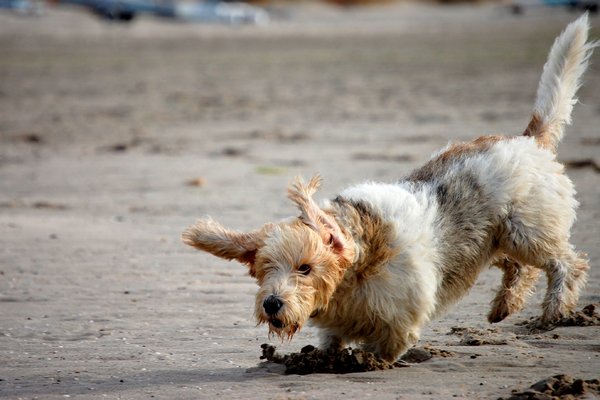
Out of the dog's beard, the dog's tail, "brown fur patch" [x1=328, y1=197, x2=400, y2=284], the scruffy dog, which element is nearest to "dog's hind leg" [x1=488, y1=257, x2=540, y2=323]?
the scruffy dog

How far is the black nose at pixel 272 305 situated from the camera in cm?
538

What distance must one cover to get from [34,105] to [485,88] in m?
8.64

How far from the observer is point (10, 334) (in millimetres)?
6863

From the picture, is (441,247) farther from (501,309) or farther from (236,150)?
(236,150)

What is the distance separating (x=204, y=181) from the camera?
12312 millimetres

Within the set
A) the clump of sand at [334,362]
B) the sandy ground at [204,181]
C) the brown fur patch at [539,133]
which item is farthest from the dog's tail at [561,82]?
the clump of sand at [334,362]

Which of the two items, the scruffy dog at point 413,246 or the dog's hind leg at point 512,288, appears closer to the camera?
the scruffy dog at point 413,246

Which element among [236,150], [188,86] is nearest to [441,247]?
[236,150]

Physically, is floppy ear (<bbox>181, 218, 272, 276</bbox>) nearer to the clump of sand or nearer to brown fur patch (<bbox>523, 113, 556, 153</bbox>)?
the clump of sand

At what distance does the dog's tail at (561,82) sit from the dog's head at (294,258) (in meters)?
2.30

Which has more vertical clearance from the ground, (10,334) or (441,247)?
Answer: (441,247)

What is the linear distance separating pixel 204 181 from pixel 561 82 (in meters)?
5.74

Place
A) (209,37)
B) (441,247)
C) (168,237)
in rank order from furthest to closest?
(209,37) → (168,237) → (441,247)

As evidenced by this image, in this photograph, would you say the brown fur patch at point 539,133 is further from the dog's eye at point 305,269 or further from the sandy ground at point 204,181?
the dog's eye at point 305,269
